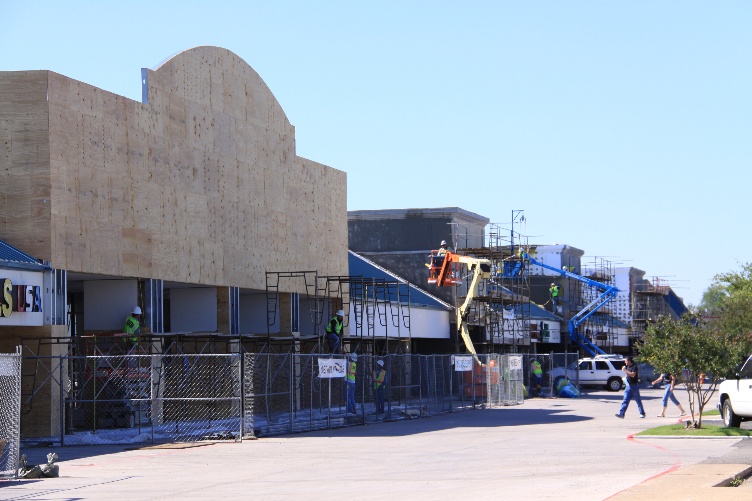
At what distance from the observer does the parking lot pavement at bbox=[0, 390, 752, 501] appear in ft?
50.6

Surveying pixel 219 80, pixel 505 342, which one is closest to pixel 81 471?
pixel 219 80

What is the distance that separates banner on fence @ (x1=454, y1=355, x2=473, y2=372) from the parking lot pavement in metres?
8.74

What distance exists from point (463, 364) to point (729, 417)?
1350 cm

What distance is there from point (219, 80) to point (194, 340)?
7975 millimetres

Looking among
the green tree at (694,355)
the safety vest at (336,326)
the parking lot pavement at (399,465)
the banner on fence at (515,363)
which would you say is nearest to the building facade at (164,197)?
the safety vest at (336,326)

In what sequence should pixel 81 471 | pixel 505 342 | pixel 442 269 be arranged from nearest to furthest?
pixel 81 471, pixel 442 269, pixel 505 342

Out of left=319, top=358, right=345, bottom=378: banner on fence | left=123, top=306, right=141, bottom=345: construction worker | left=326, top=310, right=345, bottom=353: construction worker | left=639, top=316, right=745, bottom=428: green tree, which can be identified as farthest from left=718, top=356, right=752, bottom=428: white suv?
left=123, top=306, right=141, bottom=345: construction worker

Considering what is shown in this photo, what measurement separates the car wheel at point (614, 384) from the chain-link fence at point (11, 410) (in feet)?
131

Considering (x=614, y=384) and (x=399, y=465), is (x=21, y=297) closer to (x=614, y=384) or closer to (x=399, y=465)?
(x=399, y=465)

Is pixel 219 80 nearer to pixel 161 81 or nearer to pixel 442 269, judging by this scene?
pixel 161 81

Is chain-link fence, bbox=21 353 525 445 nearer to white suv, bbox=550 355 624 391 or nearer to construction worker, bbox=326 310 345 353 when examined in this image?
construction worker, bbox=326 310 345 353

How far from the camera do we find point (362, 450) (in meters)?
22.4

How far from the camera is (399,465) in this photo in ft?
62.6

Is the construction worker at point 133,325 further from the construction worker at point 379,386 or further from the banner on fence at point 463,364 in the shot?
the banner on fence at point 463,364
